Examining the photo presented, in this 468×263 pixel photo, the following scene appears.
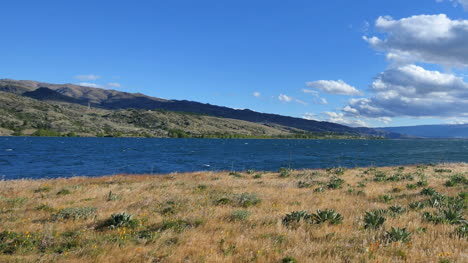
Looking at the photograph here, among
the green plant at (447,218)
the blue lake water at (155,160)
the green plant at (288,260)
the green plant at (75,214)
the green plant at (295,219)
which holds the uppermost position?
the green plant at (447,218)

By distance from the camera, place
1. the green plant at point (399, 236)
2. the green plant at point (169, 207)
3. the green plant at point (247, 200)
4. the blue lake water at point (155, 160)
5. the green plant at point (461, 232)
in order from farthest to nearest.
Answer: the blue lake water at point (155, 160) < the green plant at point (247, 200) < the green plant at point (169, 207) < the green plant at point (461, 232) < the green plant at point (399, 236)

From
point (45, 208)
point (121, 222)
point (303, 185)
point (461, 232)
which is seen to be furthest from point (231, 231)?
point (303, 185)

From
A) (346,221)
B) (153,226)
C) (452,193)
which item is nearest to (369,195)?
(452,193)

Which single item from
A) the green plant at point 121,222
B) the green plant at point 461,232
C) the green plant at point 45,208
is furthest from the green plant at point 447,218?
the green plant at point 45,208

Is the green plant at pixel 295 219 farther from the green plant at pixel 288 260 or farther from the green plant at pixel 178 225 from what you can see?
the green plant at pixel 288 260

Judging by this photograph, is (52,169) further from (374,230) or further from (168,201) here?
(374,230)

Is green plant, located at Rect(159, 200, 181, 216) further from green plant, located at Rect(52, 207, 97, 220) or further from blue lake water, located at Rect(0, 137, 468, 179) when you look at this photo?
blue lake water, located at Rect(0, 137, 468, 179)

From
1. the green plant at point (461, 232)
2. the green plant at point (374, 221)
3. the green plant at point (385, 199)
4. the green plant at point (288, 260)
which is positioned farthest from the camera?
the green plant at point (385, 199)

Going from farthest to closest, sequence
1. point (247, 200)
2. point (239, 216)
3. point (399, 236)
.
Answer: point (247, 200)
point (239, 216)
point (399, 236)

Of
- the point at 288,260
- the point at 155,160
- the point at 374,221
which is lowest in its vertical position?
the point at 155,160

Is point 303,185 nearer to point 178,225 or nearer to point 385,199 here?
point 385,199

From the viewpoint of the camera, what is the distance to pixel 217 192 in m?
17.2

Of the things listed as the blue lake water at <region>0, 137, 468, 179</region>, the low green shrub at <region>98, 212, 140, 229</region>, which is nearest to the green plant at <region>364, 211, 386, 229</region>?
the low green shrub at <region>98, 212, 140, 229</region>

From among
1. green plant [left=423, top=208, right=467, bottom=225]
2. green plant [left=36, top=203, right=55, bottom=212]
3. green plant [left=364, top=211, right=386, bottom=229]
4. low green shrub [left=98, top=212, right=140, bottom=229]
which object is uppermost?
green plant [left=423, top=208, right=467, bottom=225]
